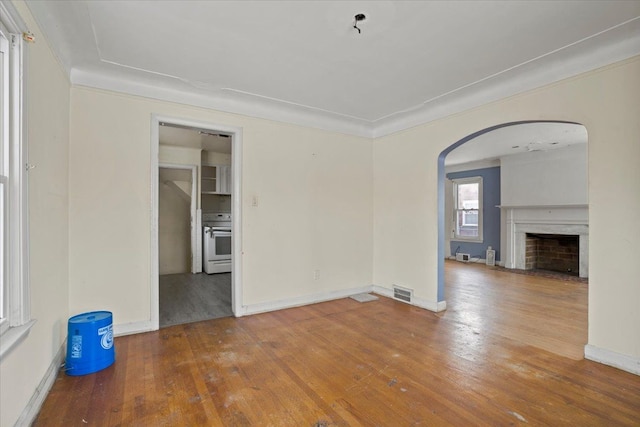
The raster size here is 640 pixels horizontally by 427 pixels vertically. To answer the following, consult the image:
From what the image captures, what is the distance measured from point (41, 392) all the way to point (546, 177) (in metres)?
8.08

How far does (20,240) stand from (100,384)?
121 cm

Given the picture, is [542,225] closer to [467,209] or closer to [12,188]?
[467,209]

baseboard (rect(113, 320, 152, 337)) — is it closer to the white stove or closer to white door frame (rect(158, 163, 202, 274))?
the white stove

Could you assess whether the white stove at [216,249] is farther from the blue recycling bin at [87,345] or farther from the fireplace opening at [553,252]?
the fireplace opening at [553,252]

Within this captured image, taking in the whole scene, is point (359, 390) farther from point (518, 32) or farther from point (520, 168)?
point (520, 168)

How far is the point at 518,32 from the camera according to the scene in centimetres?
222

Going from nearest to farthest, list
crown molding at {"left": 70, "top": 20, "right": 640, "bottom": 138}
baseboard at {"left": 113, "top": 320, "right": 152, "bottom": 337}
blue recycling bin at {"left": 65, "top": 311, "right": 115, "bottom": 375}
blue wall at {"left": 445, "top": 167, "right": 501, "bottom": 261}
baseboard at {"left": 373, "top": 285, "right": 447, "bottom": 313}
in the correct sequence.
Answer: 1. blue recycling bin at {"left": 65, "top": 311, "right": 115, "bottom": 375}
2. crown molding at {"left": 70, "top": 20, "right": 640, "bottom": 138}
3. baseboard at {"left": 113, "top": 320, "right": 152, "bottom": 337}
4. baseboard at {"left": 373, "top": 285, "right": 447, "bottom": 313}
5. blue wall at {"left": 445, "top": 167, "right": 501, "bottom": 261}

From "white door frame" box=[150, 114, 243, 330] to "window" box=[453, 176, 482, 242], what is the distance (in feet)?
21.4

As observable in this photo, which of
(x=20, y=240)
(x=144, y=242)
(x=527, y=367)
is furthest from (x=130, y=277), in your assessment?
(x=527, y=367)

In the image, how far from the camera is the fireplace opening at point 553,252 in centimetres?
641

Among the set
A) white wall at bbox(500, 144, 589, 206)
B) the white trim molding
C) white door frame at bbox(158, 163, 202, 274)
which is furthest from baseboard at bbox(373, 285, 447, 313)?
white door frame at bbox(158, 163, 202, 274)

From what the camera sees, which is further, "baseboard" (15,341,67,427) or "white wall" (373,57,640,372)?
"white wall" (373,57,640,372)

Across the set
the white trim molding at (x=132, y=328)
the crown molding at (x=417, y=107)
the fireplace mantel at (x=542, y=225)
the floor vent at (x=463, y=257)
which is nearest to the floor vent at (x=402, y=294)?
the crown molding at (x=417, y=107)

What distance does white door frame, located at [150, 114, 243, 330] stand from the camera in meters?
3.14
